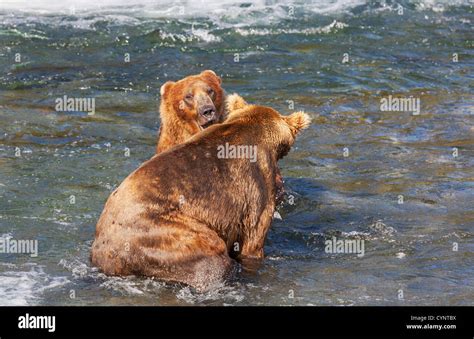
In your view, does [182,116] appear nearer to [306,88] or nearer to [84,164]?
[84,164]

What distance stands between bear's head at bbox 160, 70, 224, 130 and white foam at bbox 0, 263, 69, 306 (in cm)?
225

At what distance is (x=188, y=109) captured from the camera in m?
9.53

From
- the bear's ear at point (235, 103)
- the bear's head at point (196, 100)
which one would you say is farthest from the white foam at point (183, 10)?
the bear's ear at point (235, 103)

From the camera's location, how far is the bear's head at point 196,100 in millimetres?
9438

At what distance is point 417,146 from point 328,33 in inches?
221

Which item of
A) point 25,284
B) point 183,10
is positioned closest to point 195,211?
point 25,284

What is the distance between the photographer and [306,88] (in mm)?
14750

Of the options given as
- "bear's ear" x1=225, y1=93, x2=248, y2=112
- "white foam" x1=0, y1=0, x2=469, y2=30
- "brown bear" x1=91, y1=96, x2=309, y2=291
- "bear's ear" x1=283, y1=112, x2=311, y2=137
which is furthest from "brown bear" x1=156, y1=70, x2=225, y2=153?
"white foam" x1=0, y1=0, x2=469, y2=30

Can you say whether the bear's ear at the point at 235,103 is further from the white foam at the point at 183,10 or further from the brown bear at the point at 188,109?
the white foam at the point at 183,10

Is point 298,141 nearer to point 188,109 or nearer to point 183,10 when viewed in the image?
point 188,109

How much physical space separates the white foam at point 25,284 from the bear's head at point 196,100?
2.25 m

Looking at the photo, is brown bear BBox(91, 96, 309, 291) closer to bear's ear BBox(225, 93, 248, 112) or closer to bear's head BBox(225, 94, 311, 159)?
bear's head BBox(225, 94, 311, 159)

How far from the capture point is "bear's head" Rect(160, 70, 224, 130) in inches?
372

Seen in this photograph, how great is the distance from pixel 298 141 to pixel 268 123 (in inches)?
152
